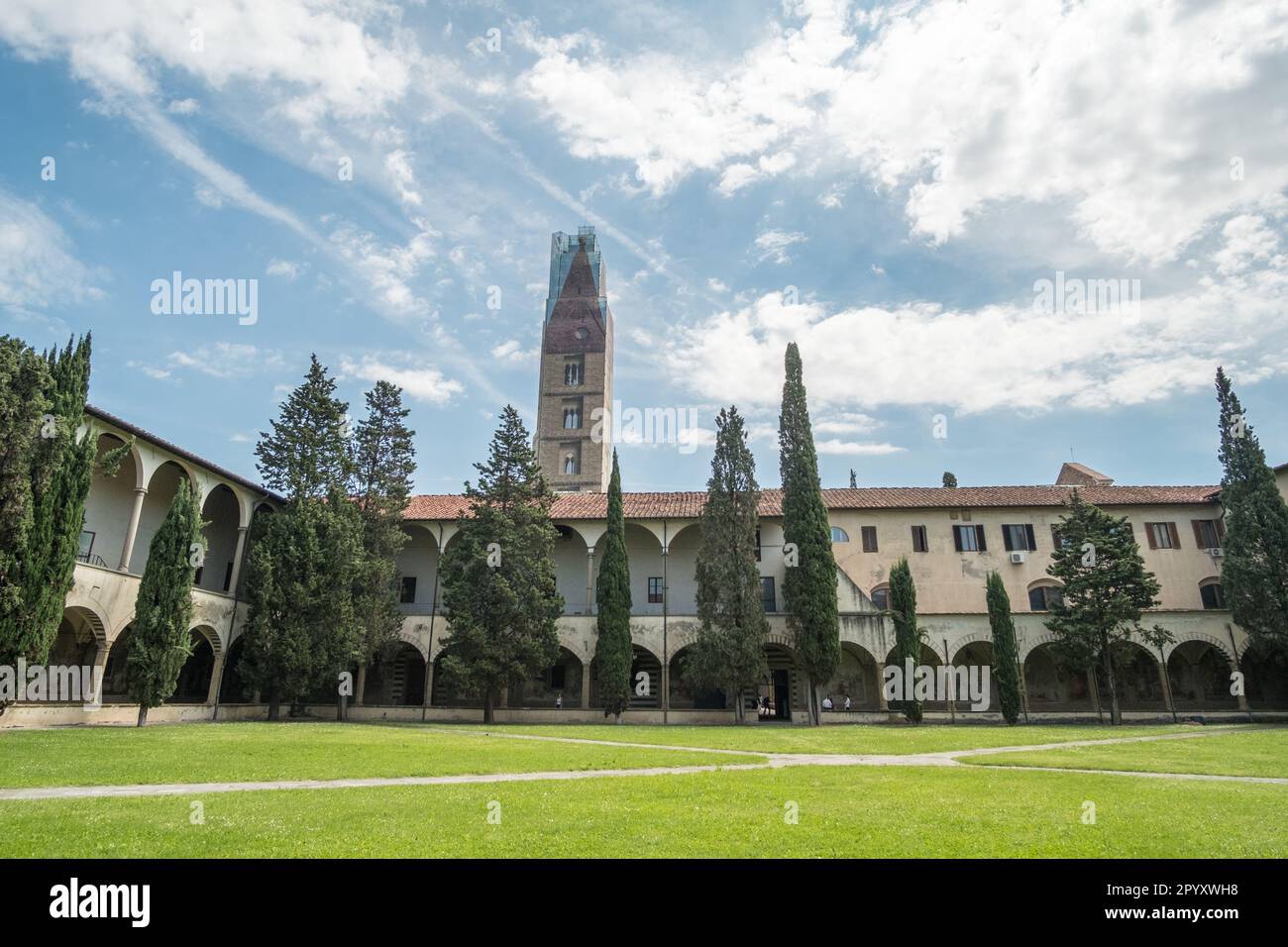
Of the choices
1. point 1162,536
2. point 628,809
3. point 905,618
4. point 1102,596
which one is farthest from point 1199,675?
point 628,809

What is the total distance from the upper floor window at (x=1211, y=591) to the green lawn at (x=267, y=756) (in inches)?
1107

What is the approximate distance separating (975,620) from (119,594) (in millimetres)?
30222

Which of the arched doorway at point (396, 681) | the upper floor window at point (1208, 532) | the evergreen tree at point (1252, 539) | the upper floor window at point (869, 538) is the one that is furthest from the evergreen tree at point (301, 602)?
the upper floor window at point (1208, 532)

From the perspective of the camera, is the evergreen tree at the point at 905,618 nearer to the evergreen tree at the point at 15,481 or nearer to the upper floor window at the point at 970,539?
the upper floor window at the point at 970,539

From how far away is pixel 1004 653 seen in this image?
27203mm

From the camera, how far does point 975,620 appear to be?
29.4 m

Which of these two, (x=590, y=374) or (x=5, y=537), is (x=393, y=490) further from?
(x=590, y=374)

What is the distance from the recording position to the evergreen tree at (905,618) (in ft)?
91.2

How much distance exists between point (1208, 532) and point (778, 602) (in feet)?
62.8

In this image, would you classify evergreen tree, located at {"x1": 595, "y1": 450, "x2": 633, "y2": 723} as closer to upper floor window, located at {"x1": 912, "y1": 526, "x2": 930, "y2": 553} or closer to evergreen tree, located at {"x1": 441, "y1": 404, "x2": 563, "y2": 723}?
evergreen tree, located at {"x1": 441, "y1": 404, "x2": 563, "y2": 723}

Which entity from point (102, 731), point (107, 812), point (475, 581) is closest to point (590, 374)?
point (475, 581)

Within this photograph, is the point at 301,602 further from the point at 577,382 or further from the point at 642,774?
the point at 577,382

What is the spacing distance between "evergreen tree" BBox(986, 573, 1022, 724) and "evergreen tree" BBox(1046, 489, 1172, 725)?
175cm
